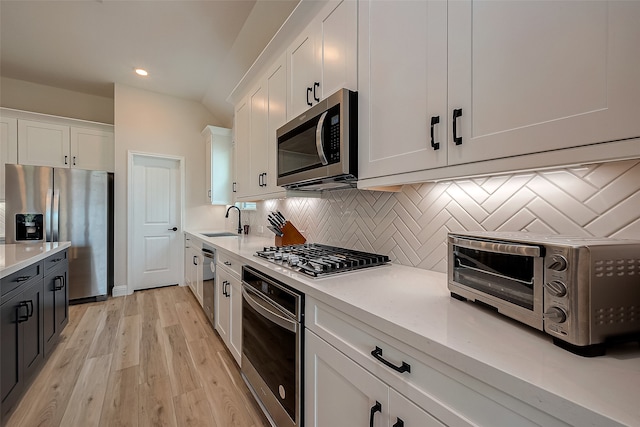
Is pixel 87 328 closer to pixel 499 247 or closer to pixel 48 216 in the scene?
pixel 48 216

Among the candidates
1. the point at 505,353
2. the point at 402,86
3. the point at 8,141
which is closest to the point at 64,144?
the point at 8,141

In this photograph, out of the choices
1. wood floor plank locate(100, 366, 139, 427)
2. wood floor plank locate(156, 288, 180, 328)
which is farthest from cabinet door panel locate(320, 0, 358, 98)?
wood floor plank locate(156, 288, 180, 328)

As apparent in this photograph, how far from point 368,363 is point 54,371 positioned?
2.52 metres

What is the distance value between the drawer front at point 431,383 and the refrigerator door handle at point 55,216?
4.02m

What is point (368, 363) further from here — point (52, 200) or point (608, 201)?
point (52, 200)

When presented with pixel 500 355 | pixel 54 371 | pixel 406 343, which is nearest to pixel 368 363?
pixel 406 343

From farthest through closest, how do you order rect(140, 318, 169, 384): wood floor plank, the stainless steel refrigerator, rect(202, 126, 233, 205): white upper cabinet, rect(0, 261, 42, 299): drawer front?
rect(202, 126, 233, 205): white upper cabinet → the stainless steel refrigerator → rect(140, 318, 169, 384): wood floor plank → rect(0, 261, 42, 299): drawer front

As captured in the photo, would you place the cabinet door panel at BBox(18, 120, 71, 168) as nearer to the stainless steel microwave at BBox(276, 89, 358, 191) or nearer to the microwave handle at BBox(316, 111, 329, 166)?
the stainless steel microwave at BBox(276, 89, 358, 191)

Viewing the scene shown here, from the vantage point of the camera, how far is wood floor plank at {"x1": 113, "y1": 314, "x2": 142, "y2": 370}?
83.5 inches

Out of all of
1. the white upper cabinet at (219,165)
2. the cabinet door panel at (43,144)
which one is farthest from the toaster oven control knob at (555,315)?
the cabinet door panel at (43,144)

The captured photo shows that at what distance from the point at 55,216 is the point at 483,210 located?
4474 millimetres

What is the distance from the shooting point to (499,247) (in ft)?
2.42

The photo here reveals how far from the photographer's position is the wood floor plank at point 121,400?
153cm

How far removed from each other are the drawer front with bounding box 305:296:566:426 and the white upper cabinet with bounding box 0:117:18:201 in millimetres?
4750
